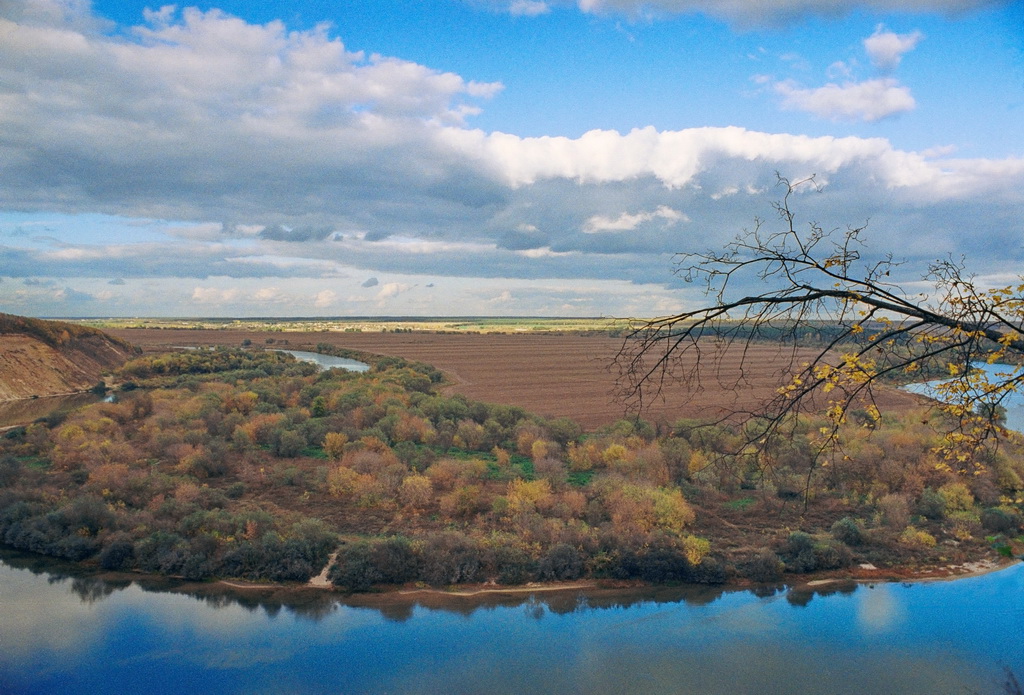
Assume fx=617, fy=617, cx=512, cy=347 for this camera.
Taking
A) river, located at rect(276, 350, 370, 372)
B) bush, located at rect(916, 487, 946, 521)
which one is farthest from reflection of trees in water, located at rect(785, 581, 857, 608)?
river, located at rect(276, 350, 370, 372)

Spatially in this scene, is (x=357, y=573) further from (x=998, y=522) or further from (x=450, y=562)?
(x=998, y=522)

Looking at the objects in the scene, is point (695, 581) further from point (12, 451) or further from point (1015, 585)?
point (12, 451)

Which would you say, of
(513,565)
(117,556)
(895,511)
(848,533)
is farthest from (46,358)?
(895,511)

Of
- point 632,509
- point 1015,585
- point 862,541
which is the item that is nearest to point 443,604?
point 632,509

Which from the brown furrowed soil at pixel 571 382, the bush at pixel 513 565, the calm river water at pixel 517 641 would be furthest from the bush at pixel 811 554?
the bush at pixel 513 565

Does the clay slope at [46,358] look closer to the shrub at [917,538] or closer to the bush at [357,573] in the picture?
the bush at [357,573]

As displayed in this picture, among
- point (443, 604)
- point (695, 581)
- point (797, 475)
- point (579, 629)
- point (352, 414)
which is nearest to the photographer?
point (579, 629)
